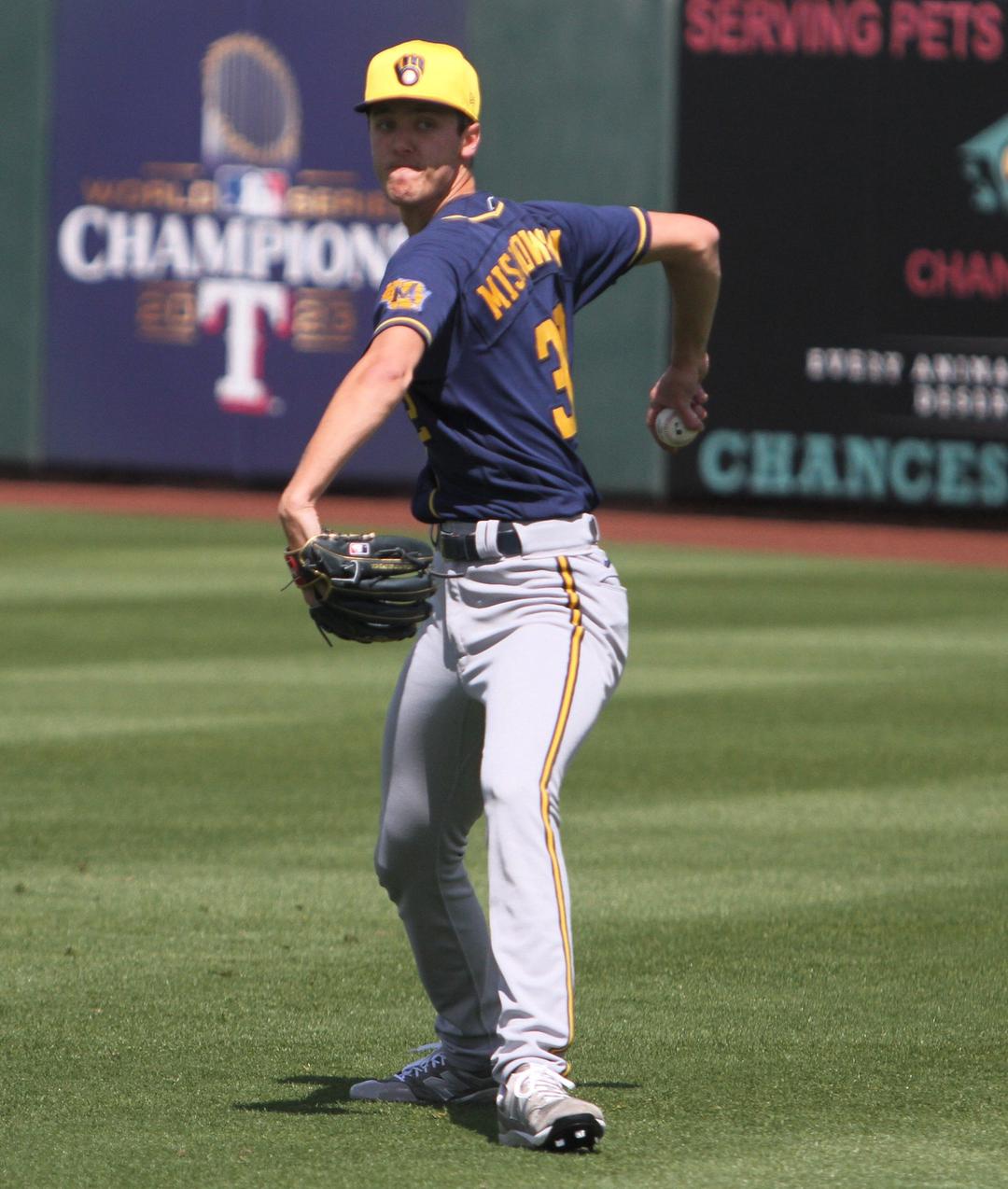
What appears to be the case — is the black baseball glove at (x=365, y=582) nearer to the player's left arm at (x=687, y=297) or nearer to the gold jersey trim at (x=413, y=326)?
the gold jersey trim at (x=413, y=326)

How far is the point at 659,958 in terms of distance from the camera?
21.3ft

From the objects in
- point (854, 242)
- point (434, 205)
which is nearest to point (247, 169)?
point (854, 242)

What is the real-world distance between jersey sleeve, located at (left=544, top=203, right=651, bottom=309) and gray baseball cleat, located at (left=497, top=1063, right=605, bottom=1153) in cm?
159

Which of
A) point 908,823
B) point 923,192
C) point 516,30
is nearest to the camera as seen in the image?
point 908,823

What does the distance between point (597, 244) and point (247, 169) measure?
17.7 metres

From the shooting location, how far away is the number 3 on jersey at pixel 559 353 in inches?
196

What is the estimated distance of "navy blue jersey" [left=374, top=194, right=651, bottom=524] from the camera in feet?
15.9

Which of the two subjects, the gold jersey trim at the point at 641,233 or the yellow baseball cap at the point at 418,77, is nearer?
the yellow baseball cap at the point at 418,77

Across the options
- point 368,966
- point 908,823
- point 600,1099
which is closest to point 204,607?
point 908,823

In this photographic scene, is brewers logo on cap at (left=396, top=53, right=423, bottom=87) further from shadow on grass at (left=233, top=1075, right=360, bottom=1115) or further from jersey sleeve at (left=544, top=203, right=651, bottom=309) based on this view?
shadow on grass at (left=233, top=1075, right=360, bottom=1115)

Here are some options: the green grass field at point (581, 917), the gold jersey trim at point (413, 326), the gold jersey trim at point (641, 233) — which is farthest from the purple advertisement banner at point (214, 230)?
the gold jersey trim at point (413, 326)

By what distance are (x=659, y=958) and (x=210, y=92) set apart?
1725 cm

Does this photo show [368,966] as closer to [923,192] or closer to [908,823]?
[908,823]

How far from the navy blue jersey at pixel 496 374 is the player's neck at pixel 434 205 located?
0.03 metres
